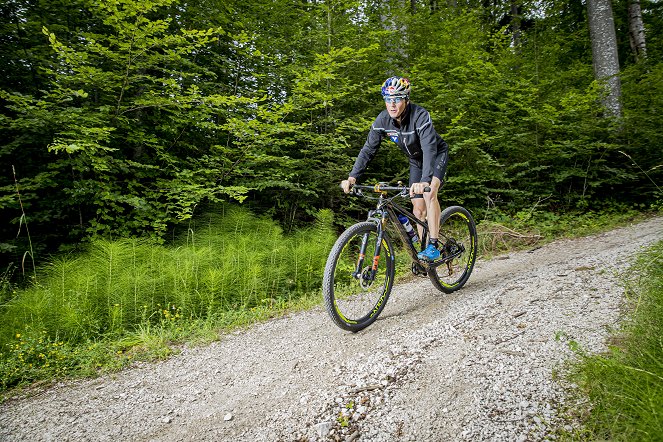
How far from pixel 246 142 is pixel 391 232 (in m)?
3.46

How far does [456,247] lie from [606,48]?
999cm

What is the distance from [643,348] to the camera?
188 centimetres

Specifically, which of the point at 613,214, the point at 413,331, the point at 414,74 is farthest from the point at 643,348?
the point at 613,214

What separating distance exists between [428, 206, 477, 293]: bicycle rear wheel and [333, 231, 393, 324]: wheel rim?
2.57 ft

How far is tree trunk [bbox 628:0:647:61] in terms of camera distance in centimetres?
1234

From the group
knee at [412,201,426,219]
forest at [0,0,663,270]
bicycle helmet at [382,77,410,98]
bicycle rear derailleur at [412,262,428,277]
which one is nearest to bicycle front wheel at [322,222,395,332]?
bicycle rear derailleur at [412,262,428,277]

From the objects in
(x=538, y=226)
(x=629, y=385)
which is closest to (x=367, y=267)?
(x=629, y=385)

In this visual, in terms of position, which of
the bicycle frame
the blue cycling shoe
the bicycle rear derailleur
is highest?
the bicycle frame

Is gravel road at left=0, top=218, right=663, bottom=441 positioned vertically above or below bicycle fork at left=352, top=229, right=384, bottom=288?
below

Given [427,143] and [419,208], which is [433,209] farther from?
[427,143]

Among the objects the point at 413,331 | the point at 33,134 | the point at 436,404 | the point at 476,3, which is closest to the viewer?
the point at 436,404

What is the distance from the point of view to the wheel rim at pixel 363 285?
12.0ft

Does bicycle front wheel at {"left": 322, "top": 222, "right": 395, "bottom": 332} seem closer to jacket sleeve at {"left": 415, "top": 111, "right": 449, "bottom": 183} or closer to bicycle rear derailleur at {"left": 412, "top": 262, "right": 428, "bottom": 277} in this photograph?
bicycle rear derailleur at {"left": 412, "top": 262, "right": 428, "bottom": 277}

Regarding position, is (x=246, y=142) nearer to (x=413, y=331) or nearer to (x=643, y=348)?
(x=413, y=331)
